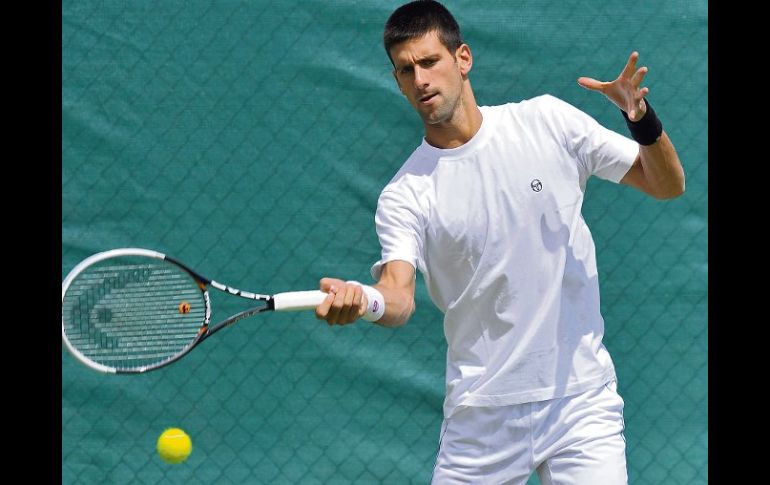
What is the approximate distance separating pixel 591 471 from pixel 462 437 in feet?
1.14

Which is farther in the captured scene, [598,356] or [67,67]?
[67,67]

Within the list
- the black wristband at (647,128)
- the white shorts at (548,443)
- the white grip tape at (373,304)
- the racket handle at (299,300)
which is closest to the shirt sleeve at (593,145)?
the black wristband at (647,128)

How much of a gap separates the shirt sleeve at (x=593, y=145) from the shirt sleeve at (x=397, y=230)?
45 cm

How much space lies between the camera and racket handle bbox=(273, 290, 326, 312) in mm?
2627

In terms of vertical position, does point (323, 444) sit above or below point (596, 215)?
below

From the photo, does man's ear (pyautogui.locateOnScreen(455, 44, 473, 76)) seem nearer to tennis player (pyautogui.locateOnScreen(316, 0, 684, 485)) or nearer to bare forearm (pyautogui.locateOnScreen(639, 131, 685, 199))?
tennis player (pyautogui.locateOnScreen(316, 0, 684, 485))

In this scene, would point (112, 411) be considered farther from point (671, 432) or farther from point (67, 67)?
point (671, 432)

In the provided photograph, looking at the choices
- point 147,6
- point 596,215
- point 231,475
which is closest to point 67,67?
point 147,6

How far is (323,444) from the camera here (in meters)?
4.21

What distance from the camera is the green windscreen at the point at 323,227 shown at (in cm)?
421

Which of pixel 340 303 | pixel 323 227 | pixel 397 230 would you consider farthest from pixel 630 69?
pixel 323 227

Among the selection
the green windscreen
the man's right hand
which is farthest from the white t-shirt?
the green windscreen

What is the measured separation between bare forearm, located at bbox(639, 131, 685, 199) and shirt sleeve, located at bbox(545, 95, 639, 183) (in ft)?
0.20

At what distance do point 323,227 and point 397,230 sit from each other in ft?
4.20
